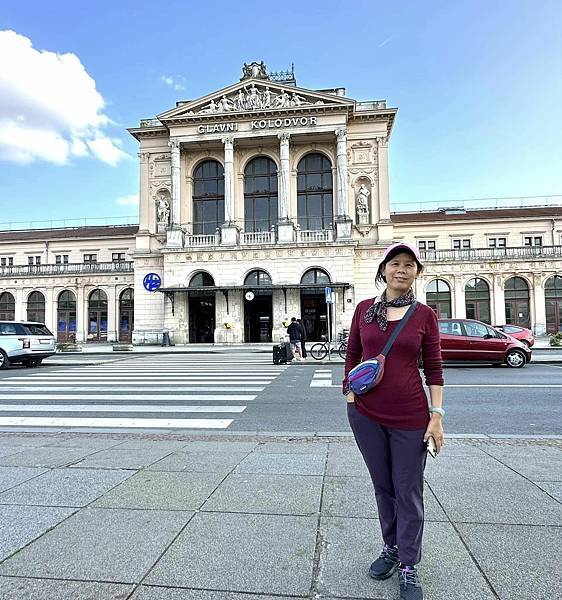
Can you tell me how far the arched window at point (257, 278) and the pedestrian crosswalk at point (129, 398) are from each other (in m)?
20.7

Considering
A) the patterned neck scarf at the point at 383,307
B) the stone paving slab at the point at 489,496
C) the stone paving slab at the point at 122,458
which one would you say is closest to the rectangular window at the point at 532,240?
the stone paving slab at the point at 489,496

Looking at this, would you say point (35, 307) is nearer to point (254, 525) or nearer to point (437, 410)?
point (254, 525)

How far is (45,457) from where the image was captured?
5.40 meters

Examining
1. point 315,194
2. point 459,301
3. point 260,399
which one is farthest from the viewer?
point 459,301

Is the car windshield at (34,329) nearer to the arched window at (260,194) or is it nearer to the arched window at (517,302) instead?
the arched window at (260,194)

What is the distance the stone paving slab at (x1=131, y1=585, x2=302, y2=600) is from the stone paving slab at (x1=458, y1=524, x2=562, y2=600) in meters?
1.21

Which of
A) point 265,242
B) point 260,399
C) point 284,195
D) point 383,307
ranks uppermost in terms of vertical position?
point 284,195

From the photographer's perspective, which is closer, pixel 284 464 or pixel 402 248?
pixel 402 248

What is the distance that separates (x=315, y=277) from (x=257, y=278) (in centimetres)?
463

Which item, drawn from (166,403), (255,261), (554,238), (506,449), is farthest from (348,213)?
(506,449)

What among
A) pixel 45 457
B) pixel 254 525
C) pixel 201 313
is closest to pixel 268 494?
pixel 254 525

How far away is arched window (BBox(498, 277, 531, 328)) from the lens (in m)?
41.0

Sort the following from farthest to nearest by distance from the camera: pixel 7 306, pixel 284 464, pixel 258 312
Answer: pixel 7 306
pixel 258 312
pixel 284 464

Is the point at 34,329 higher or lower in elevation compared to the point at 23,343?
higher
